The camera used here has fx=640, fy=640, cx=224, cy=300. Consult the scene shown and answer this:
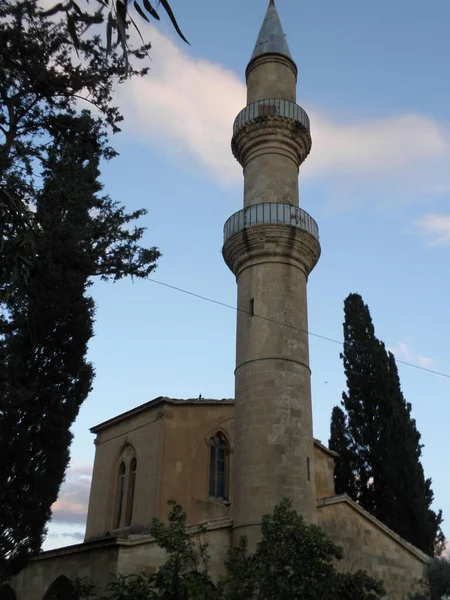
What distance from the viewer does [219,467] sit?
59.3 feet

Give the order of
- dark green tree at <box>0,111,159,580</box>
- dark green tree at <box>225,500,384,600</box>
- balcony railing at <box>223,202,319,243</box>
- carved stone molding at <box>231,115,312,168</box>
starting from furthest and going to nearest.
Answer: carved stone molding at <box>231,115,312,168</box> < balcony railing at <box>223,202,319,243</box> < dark green tree at <box>0,111,159,580</box> < dark green tree at <box>225,500,384,600</box>

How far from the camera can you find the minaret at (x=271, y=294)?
13.5 m

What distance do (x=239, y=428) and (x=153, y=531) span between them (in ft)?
17.7

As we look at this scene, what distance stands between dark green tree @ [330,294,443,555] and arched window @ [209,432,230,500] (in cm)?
560

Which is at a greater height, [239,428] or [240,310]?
[240,310]

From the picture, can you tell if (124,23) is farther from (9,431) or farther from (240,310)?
(240,310)

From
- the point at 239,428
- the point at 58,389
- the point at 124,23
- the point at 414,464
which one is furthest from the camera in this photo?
the point at 414,464

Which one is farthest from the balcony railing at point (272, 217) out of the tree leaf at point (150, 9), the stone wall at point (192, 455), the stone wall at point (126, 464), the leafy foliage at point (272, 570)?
the tree leaf at point (150, 9)

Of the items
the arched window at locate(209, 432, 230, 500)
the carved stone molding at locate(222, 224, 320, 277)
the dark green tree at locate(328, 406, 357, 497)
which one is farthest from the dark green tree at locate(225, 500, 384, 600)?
the dark green tree at locate(328, 406, 357, 497)

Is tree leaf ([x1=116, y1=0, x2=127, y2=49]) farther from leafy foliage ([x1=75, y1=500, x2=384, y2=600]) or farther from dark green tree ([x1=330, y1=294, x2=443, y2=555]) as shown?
dark green tree ([x1=330, y1=294, x2=443, y2=555])

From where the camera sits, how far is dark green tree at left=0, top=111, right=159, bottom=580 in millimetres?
10812

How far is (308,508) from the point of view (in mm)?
13539

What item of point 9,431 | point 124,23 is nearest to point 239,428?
point 9,431

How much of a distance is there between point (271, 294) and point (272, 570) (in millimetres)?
7064
